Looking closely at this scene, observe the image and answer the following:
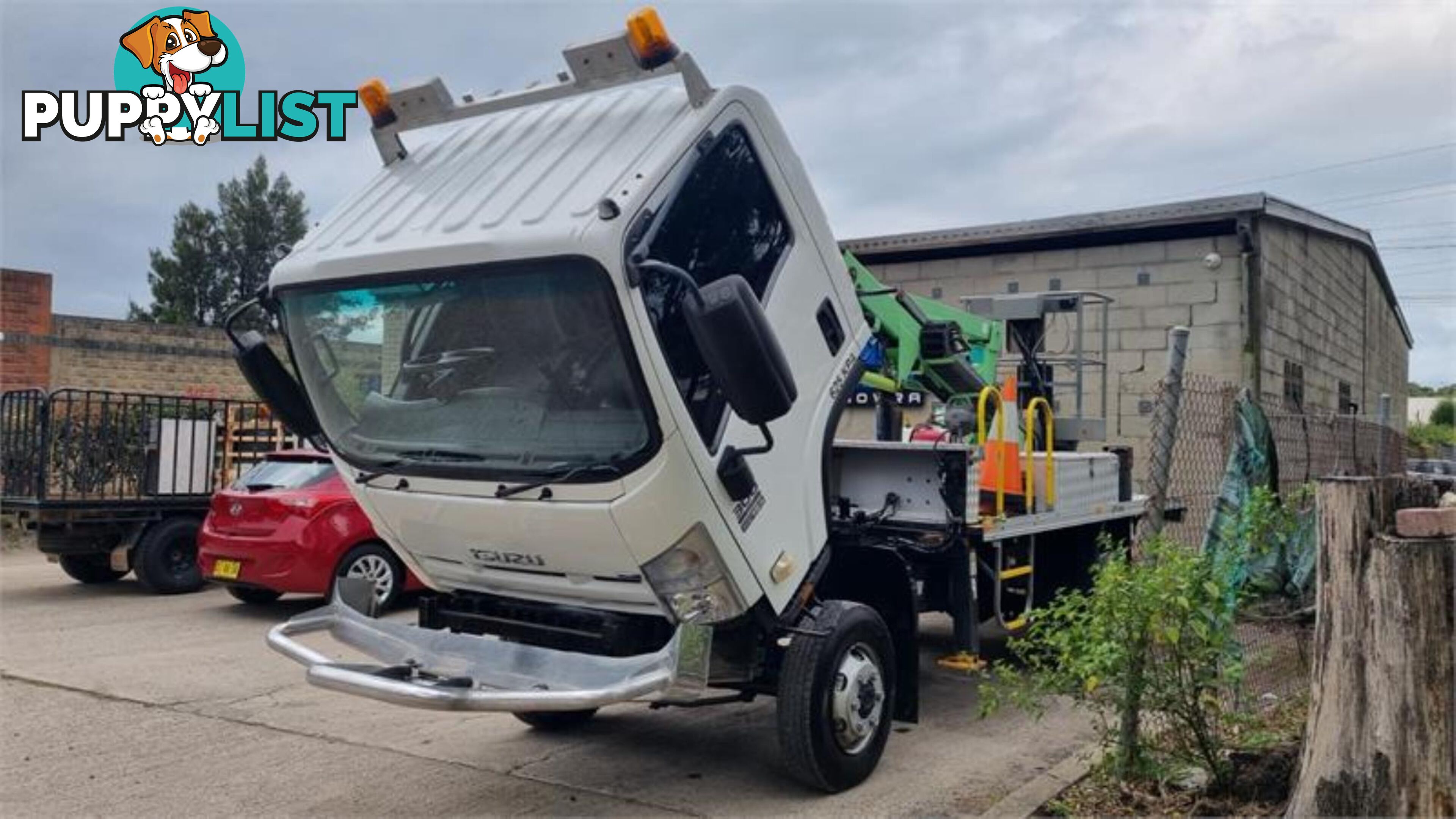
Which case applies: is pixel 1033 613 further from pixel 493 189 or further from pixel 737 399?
pixel 493 189

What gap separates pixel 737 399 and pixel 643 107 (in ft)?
4.80

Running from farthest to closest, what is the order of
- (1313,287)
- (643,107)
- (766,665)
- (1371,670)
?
(1313,287) < (766,665) < (643,107) < (1371,670)

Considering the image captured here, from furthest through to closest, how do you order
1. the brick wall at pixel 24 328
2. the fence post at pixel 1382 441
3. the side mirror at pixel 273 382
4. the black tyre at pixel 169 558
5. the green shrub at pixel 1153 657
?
the brick wall at pixel 24 328, the fence post at pixel 1382 441, the black tyre at pixel 169 558, the side mirror at pixel 273 382, the green shrub at pixel 1153 657

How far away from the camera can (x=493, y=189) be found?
4996 mm

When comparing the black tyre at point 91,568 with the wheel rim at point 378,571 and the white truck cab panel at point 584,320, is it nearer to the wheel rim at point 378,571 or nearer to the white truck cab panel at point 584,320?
the wheel rim at point 378,571

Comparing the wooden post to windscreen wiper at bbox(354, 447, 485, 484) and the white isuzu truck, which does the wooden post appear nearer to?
the white isuzu truck

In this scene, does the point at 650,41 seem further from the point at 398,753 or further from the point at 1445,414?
the point at 1445,414

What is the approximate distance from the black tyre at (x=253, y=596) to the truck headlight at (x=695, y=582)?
728 cm

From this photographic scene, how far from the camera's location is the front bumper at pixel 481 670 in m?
4.64

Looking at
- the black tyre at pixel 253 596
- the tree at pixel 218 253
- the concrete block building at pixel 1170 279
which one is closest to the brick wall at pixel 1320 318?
the concrete block building at pixel 1170 279

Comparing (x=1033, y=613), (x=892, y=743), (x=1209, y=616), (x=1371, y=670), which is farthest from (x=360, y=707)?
(x=1371, y=670)

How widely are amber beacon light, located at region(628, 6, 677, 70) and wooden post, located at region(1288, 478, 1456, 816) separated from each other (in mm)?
3076

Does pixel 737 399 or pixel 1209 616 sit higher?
pixel 737 399

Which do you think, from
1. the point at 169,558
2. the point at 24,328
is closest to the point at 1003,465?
the point at 169,558
